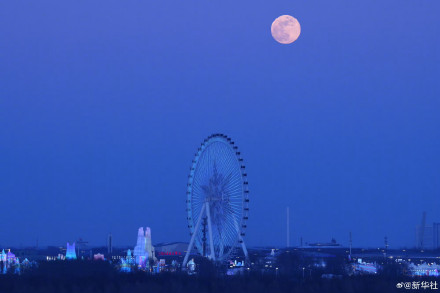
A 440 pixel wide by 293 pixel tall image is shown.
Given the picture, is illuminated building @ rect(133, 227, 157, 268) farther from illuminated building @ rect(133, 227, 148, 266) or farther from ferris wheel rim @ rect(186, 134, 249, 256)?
ferris wheel rim @ rect(186, 134, 249, 256)

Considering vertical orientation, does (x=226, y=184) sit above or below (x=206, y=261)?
above

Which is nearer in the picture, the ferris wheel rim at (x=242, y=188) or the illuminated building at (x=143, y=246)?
the ferris wheel rim at (x=242, y=188)

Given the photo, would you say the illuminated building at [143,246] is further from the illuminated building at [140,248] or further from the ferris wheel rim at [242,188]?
the ferris wheel rim at [242,188]

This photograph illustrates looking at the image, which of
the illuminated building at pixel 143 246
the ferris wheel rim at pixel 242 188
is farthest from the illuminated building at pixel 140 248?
the ferris wheel rim at pixel 242 188

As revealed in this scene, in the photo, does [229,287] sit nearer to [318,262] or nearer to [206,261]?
[206,261]

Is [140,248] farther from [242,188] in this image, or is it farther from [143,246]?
[242,188]

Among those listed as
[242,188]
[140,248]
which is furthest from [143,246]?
[242,188]

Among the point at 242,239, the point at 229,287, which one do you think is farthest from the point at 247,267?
the point at 229,287

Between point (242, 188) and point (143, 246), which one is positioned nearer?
point (242, 188)

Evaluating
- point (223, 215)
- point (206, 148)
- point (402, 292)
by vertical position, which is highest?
point (206, 148)

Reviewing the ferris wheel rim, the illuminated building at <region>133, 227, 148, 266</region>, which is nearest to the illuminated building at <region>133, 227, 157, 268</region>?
the illuminated building at <region>133, 227, 148, 266</region>

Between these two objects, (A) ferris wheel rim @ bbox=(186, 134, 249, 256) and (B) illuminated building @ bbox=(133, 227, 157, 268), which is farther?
(B) illuminated building @ bbox=(133, 227, 157, 268)
